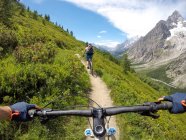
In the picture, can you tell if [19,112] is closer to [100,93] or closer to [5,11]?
[100,93]

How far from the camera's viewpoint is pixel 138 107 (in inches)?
146

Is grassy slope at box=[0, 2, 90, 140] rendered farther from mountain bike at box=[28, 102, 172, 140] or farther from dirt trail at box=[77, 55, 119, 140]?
mountain bike at box=[28, 102, 172, 140]

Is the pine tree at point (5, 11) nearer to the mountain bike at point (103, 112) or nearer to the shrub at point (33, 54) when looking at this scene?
the shrub at point (33, 54)

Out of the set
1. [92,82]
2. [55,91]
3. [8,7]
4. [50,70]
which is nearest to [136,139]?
[55,91]

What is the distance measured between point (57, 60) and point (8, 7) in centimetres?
1197

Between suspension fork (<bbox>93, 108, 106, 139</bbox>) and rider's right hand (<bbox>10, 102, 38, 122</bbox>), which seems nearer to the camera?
suspension fork (<bbox>93, 108, 106, 139</bbox>)

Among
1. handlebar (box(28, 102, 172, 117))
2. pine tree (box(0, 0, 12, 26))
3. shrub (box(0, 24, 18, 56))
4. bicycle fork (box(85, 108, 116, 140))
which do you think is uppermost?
pine tree (box(0, 0, 12, 26))

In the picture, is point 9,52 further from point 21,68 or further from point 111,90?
point 111,90

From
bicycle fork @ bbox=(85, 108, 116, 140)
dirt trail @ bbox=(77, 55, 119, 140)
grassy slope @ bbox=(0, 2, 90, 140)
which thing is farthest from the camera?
dirt trail @ bbox=(77, 55, 119, 140)

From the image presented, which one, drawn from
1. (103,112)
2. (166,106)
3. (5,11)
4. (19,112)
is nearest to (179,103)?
(166,106)

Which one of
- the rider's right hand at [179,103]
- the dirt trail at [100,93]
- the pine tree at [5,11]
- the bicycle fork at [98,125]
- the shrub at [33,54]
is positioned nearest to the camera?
the bicycle fork at [98,125]

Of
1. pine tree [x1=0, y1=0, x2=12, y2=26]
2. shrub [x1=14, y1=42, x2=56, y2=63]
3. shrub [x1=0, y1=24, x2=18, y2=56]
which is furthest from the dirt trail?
pine tree [x1=0, y1=0, x2=12, y2=26]

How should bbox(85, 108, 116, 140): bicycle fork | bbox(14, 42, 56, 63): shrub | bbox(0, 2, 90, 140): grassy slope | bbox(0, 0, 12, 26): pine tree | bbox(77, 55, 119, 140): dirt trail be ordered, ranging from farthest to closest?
bbox(0, 0, 12, 26): pine tree < bbox(77, 55, 119, 140): dirt trail < bbox(14, 42, 56, 63): shrub < bbox(0, 2, 90, 140): grassy slope < bbox(85, 108, 116, 140): bicycle fork

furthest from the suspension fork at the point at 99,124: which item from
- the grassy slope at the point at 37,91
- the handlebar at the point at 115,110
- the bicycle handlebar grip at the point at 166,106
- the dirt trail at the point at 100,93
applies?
the dirt trail at the point at 100,93
